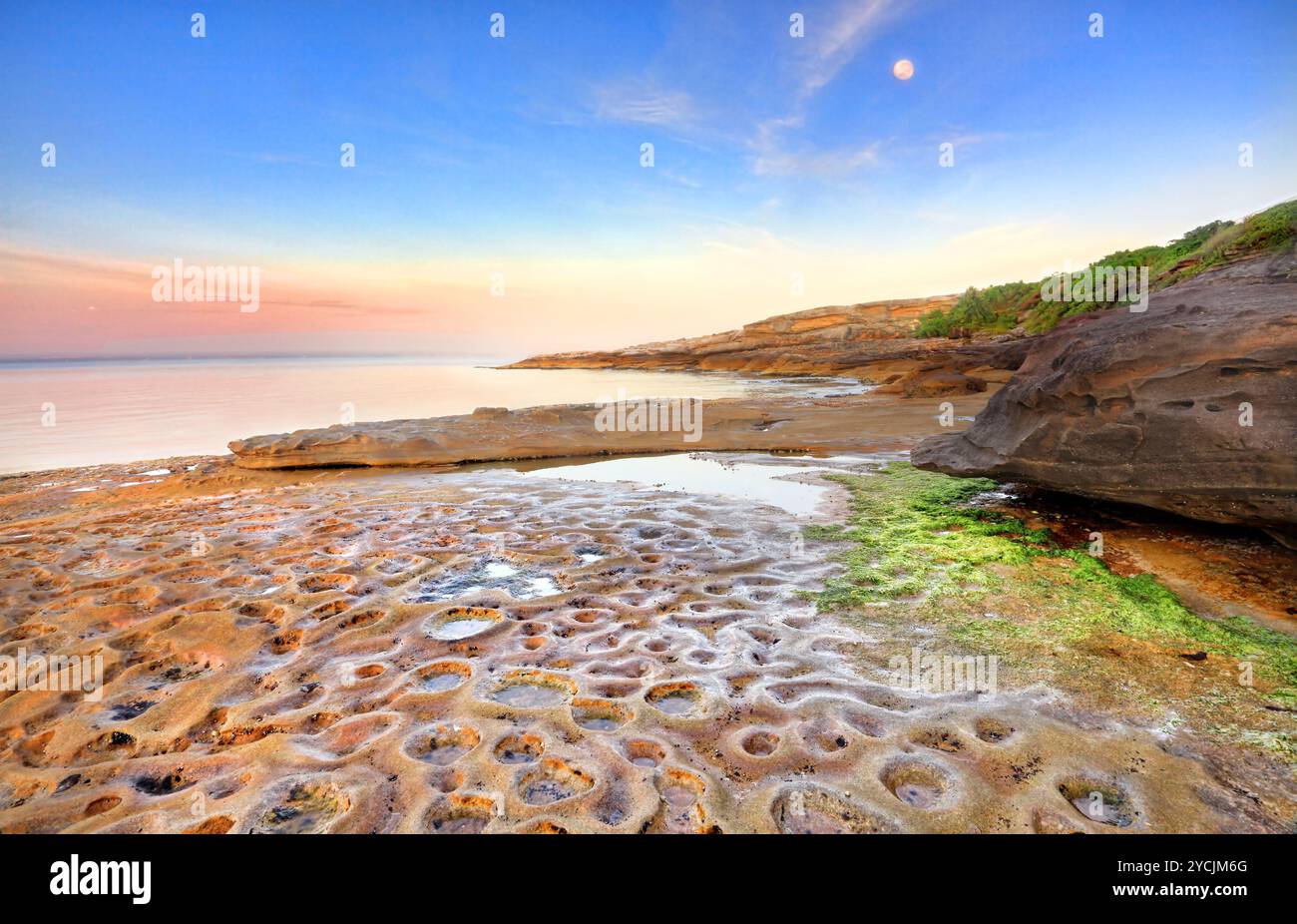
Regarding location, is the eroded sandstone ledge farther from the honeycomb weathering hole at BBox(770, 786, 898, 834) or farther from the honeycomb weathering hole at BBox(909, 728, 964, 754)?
the honeycomb weathering hole at BBox(770, 786, 898, 834)

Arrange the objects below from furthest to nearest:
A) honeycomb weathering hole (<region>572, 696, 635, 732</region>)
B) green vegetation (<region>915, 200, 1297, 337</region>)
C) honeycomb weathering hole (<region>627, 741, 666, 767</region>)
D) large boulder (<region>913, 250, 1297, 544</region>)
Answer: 1. green vegetation (<region>915, 200, 1297, 337</region>)
2. large boulder (<region>913, 250, 1297, 544</region>)
3. honeycomb weathering hole (<region>572, 696, 635, 732</region>)
4. honeycomb weathering hole (<region>627, 741, 666, 767</region>)

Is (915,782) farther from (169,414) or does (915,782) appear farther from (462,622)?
(169,414)

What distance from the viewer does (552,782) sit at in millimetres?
2389

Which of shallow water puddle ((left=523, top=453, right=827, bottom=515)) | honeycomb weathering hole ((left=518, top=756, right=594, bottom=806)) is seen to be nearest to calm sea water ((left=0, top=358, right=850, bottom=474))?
shallow water puddle ((left=523, top=453, right=827, bottom=515))

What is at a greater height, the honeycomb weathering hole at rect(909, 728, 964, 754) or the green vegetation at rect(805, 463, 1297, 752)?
the green vegetation at rect(805, 463, 1297, 752)

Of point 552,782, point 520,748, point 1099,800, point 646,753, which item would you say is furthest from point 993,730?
point 520,748

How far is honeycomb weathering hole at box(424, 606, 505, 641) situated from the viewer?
12.3ft

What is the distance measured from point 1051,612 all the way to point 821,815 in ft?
8.41

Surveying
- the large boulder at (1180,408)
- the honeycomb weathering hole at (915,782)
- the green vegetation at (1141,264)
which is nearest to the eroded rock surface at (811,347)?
the green vegetation at (1141,264)

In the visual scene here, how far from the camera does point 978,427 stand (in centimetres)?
623

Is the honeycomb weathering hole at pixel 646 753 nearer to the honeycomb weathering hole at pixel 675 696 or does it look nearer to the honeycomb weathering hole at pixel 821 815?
the honeycomb weathering hole at pixel 675 696

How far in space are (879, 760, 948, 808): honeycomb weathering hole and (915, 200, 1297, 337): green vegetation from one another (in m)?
5.96

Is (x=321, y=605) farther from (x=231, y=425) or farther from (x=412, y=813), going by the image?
(x=231, y=425)

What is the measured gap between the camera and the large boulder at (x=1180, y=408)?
3914 mm
